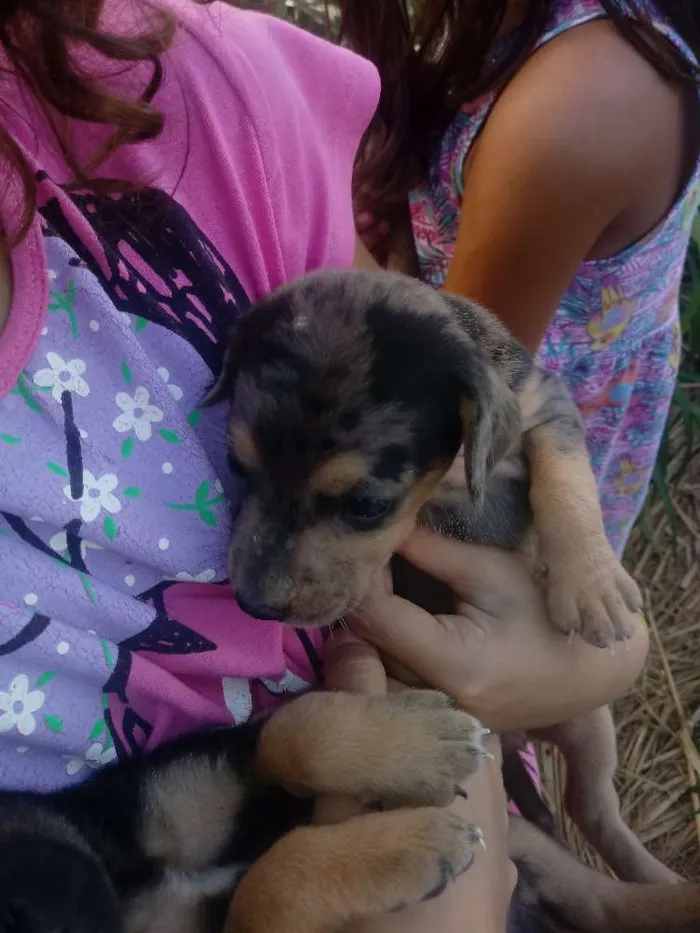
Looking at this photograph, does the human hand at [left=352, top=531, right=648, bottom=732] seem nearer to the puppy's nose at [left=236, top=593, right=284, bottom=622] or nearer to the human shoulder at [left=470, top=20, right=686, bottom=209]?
the puppy's nose at [left=236, top=593, right=284, bottom=622]

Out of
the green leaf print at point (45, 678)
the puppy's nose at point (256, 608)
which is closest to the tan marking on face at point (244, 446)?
the puppy's nose at point (256, 608)

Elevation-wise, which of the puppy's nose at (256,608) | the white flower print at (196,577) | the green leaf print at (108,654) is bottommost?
the green leaf print at (108,654)

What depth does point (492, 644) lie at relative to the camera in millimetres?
1510

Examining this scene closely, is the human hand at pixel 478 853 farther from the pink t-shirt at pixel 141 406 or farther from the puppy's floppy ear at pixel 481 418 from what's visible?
the puppy's floppy ear at pixel 481 418

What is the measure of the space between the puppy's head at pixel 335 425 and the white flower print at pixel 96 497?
238 millimetres

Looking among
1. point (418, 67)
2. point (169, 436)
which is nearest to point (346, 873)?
point (169, 436)

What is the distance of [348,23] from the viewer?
2236mm

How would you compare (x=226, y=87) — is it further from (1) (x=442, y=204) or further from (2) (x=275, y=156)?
(1) (x=442, y=204)

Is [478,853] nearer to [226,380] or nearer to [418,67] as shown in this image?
[226,380]

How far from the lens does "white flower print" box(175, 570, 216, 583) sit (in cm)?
127

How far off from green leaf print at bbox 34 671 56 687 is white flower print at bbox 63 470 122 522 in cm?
21

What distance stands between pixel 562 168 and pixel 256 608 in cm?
103

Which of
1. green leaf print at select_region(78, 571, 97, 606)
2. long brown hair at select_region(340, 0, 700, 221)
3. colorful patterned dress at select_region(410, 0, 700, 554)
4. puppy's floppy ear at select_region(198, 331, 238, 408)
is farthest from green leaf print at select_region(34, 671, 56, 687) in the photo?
long brown hair at select_region(340, 0, 700, 221)

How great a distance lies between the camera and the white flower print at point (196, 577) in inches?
50.1
